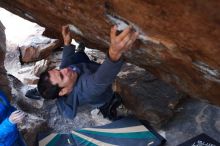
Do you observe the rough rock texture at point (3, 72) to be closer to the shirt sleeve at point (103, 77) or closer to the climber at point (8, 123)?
the climber at point (8, 123)

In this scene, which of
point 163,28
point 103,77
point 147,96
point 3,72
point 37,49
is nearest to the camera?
point 163,28

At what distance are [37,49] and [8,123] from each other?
3.73 metres

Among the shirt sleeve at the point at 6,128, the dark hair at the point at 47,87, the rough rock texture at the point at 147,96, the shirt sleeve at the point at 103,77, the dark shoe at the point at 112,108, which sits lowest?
the dark shoe at the point at 112,108

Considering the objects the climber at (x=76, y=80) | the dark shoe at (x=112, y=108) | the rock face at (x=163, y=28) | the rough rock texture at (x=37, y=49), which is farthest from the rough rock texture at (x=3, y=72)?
the rough rock texture at (x=37, y=49)

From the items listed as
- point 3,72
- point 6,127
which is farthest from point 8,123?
point 3,72

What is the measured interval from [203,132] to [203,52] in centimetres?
295

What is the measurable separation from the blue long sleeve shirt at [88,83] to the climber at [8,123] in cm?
51

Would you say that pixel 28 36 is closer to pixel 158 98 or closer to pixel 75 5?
pixel 158 98

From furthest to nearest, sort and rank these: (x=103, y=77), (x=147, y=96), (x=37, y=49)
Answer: (x=37, y=49) → (x=147, y=96) → (x=103, y=77)

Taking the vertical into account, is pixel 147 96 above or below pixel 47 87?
below

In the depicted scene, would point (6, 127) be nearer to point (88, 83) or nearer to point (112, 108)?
point (88, 83)

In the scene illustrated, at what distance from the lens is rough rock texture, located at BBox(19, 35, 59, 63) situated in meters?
7.39

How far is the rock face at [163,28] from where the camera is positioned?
2.24 m

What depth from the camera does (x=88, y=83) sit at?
3289 mm
